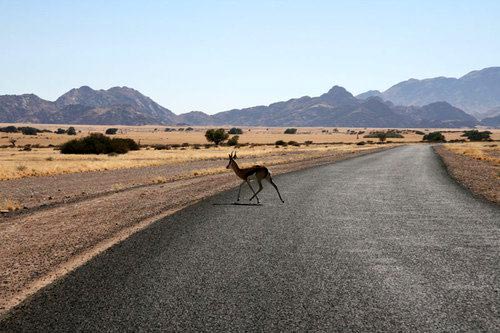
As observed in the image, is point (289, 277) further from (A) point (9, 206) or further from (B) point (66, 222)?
(A) point (9, 206)

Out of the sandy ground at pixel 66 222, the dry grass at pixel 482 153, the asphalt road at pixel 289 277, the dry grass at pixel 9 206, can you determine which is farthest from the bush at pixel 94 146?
the asphalt road at pixel 289 277

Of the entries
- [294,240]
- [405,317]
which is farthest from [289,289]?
[294,240]

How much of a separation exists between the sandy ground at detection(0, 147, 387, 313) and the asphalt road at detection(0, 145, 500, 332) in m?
0.62

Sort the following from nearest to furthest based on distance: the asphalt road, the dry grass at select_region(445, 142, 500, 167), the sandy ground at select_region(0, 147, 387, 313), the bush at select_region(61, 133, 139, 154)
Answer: the asphalt road
the sandy ground at select_region(0, 147, 387, 313)
the dry grass at select_region(445, 142, 500, 167)
the bush at select_region(61, 133, 139, 154)

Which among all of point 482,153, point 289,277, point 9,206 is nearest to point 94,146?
point 482,153

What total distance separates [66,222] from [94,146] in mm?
49046

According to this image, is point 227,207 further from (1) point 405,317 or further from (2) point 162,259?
(1) point 405,317

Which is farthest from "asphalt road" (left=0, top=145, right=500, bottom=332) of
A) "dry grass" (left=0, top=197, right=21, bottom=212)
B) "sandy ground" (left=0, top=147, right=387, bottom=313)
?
"dry grass" (left=0, top=197, right=21, bottom=212)

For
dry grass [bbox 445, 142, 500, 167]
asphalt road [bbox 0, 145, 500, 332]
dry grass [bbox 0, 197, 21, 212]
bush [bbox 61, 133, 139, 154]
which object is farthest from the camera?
bush [bbox 61, 133, 139, 154]

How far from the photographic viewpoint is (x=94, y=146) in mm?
61156

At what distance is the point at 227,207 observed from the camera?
15828mm

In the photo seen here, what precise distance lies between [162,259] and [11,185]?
21.6 metres

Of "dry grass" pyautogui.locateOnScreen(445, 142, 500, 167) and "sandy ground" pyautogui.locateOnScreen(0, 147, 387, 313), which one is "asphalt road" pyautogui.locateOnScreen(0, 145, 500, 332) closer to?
"sandy ground" pyautogui.locateOnScreen(0, 147, 387, 313)

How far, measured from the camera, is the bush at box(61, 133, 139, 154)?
199ft
